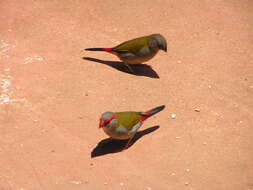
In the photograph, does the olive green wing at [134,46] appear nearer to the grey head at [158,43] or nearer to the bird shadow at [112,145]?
the grey head at [158,43]

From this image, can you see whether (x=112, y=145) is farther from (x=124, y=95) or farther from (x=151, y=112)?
(x=124, y=95)

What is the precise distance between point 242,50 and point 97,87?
10.4ft

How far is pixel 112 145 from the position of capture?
23.9ft

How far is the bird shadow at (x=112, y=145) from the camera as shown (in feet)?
23.1

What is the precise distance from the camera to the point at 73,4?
10.4m

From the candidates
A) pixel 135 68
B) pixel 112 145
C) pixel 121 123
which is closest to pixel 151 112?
pixel 121 123

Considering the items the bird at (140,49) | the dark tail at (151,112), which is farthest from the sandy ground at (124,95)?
the bird at (140,49)

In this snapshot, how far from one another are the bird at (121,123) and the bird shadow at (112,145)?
0.45 ft

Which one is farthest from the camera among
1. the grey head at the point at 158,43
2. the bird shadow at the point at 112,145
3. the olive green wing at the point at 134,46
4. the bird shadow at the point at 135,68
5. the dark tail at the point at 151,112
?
→ the bird shadow at the point at 135,68

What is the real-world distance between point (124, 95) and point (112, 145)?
1.17 meters

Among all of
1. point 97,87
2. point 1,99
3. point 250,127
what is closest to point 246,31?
point 250,127

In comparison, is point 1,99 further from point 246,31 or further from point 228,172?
point 246,31

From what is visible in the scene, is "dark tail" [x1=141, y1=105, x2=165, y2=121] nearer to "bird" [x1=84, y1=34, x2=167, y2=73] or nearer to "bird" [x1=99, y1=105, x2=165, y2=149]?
"bird" [x1=99, y1=105, x2=165, y2=149]

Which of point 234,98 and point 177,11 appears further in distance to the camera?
point 177,11
